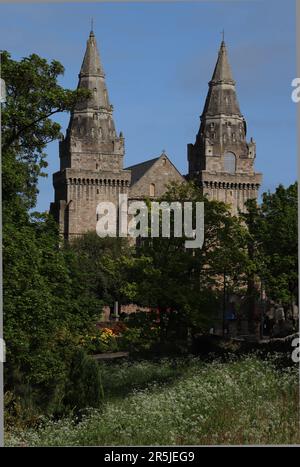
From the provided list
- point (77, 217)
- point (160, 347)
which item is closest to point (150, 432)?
point (160, 347)

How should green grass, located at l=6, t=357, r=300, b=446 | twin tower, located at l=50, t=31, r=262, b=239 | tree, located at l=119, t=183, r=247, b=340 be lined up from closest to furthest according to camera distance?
green grass, located at l=6, t=357, r=300, b=446 → tree, located at l=119, t=183, r=247, b=340 → twin tower, located at l=50, t=31, r=262, b=239

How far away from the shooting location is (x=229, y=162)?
7144 cm

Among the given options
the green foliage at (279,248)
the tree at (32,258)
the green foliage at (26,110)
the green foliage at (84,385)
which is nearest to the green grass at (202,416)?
the green foliage at (84,385)

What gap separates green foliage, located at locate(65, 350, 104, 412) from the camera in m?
19.2

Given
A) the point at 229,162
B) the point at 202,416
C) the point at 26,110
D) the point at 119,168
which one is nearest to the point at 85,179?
the point at 119,168

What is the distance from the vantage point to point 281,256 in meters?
32.8

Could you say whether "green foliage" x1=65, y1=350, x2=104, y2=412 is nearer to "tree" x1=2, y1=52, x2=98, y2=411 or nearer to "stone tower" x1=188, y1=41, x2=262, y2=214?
"tree" x1=2, y1=52, x2=98, y2=411

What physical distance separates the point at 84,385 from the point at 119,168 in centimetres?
5430

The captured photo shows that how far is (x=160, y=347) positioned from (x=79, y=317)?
674 cm

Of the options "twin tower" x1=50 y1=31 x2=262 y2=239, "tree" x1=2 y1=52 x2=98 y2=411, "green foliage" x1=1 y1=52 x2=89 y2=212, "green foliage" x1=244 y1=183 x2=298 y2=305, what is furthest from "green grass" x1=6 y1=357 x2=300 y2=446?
"twin tower" x1=50 y1=31 x2=262 y2=239

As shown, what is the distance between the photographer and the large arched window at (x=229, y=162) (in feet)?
227

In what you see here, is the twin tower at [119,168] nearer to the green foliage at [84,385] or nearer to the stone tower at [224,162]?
the stone tower at [224,162]
